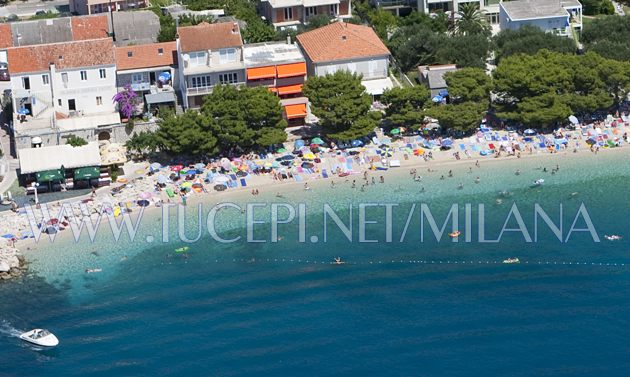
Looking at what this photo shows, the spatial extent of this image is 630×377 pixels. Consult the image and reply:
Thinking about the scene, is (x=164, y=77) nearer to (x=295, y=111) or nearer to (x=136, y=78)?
(x=136, y=78)

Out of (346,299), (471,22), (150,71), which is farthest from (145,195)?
(471,22)

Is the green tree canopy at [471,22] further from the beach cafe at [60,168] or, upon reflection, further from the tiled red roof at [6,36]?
the tiled red roof at [6,36]

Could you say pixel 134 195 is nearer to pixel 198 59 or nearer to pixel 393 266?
pixel 198 59

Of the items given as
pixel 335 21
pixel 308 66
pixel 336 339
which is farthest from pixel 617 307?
pixel 335 21

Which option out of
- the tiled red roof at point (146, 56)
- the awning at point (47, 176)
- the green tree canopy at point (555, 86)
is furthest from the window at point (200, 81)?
the green tree canopy at point (555, 86)

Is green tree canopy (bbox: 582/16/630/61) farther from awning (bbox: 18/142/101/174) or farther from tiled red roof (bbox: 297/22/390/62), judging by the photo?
awning (bbox: 18/142/101/174)

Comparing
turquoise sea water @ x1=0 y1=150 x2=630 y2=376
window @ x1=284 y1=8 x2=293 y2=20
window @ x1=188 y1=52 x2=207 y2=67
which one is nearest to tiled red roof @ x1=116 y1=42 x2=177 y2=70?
window @ x1=188 y1=52 x2=207 y2=67

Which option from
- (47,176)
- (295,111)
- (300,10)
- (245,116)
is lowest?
(47,176)
